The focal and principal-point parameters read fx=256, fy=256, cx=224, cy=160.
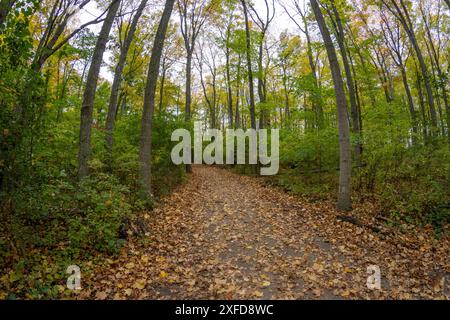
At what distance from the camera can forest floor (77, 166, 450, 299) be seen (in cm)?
392

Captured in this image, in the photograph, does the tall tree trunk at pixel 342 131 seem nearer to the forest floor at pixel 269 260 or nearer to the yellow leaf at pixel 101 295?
the forest floor at pixel 269 260

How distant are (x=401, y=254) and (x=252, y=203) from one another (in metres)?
4.81

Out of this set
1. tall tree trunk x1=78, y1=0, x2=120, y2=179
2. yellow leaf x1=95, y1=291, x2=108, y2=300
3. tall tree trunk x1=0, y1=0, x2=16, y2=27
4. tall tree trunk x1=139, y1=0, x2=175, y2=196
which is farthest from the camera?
tall tree trunk x1=139, y1=0, x2=175, y2=196

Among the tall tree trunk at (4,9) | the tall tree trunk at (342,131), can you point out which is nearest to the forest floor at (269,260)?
the tall tree trunk at (342,131)

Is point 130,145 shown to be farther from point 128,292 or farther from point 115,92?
point 128,292

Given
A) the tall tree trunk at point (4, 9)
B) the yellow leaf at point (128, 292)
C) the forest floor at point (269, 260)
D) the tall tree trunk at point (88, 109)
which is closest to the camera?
the tall tree trunk at point (4, 9)

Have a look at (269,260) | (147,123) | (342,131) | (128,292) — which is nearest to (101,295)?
(128,292)

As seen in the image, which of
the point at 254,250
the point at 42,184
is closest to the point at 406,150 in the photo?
the point at 254,250

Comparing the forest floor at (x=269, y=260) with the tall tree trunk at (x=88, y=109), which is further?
the tall tree trunk at (x=88, y=109)

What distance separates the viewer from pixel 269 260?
4938 mm

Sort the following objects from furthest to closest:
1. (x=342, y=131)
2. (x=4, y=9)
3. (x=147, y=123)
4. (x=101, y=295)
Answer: (x=147, y=123) → (x=342, y=131) → (x=101, y=295) → (x=4, y=9)

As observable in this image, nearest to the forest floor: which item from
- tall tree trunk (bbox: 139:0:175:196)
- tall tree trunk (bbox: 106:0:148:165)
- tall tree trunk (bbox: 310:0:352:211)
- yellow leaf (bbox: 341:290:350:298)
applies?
yellow leaf (bbox: 341:290:350:298)

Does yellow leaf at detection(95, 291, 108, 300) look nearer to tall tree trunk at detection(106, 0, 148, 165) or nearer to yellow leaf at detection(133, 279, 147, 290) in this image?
yellow leaf at detection(133, 279, 147, 290)

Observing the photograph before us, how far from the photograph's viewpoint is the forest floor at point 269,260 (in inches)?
154
